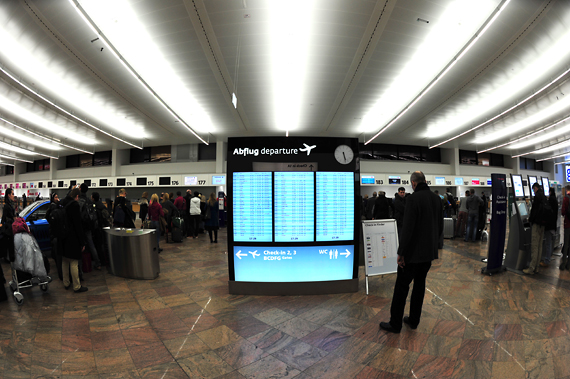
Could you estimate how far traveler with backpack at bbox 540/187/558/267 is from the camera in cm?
480

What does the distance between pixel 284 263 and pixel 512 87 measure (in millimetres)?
10277

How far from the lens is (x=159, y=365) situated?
6.56 feet

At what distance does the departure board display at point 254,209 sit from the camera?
11.3 feet

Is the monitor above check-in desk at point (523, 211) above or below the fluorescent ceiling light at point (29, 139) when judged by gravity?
below

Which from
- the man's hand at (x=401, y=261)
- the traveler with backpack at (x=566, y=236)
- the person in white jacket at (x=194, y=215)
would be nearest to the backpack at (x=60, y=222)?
the man's hand at (x=401, y=261)

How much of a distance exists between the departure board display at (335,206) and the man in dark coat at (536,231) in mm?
3889

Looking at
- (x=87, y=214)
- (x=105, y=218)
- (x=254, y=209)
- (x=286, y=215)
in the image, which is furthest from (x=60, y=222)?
(x=286, y=215)

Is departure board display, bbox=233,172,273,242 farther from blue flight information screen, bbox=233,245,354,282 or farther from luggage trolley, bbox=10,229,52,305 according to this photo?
luggage trolley, bbox=10,229,52,305

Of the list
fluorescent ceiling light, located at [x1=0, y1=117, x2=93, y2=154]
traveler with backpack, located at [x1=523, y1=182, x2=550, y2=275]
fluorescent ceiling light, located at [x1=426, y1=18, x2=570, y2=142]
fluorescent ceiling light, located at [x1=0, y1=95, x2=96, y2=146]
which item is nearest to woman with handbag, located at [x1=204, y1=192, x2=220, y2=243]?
traveler with backpack, located at [x1=523, y1=182, x2=550, y2=275]

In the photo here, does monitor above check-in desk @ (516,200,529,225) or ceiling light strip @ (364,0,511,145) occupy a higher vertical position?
ceiling light strip @ (364,0,511,145)

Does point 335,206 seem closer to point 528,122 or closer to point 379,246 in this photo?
point 379,246

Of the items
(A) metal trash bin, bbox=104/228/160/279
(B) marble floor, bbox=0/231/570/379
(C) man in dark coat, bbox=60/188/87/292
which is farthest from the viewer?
(A) metal trash bin, bbox=104/228/160/279

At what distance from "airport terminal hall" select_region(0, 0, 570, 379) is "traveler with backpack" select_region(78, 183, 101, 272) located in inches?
1.5

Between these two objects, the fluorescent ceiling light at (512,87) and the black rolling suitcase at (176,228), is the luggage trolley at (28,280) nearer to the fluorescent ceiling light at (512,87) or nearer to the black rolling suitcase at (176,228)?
the black rolling suitcase at (176,228)
